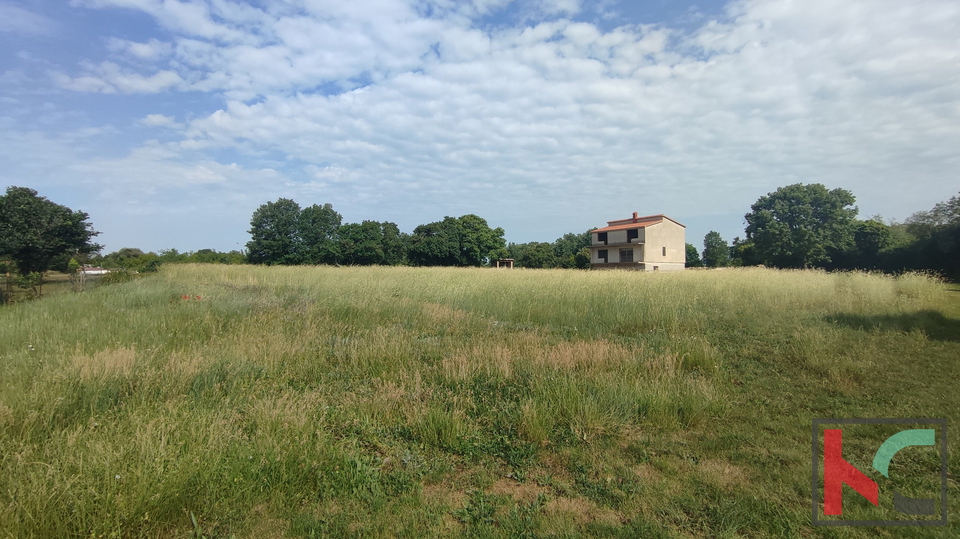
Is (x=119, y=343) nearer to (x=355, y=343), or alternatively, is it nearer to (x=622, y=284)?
(x=355, y=343)

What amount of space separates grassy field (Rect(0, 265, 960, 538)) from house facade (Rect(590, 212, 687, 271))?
43.1 m

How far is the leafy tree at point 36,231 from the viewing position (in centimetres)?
2616

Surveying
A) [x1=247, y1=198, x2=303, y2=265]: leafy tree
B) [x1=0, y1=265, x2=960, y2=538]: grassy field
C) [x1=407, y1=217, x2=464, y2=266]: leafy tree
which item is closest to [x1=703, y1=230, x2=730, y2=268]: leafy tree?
[x1=407, y1=217, x2=464, y2=266]: leafy tree

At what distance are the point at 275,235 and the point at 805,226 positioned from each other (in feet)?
187

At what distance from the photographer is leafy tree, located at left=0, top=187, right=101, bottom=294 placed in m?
26.2

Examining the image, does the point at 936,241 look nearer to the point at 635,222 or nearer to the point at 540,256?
the point at 635,222

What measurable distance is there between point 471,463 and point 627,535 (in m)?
1.35

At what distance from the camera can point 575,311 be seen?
938 centimetres

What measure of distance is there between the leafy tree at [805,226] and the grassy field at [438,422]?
4308 cm

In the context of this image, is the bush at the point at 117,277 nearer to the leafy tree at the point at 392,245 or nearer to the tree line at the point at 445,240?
the tree line at the point at 445,240

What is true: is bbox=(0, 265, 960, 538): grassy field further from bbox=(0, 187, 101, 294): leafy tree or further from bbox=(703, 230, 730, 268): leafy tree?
bbox=(703, 230, 730, 268): leafy tree

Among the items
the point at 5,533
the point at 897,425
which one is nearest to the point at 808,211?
the point at 897,425

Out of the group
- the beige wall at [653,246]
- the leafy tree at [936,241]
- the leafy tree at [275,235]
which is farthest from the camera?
the beige wall at [653,246]

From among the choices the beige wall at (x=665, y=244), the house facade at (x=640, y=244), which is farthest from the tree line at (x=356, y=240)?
the beige wall at (x=665, y=244)
